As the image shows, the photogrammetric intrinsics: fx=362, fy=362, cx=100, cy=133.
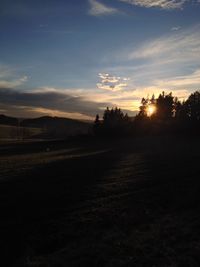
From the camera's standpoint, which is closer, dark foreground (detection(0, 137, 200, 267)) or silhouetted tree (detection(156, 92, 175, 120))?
dark foreground (detection(0, 137, 200, 267))

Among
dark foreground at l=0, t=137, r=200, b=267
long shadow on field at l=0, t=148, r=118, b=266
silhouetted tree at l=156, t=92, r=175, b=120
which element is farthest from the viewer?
silhouetted tree at l=156, t=92, r=175, b=120

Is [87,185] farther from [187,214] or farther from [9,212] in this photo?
[187,214]

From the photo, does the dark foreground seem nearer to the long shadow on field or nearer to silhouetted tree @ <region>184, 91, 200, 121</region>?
the long shadow on field

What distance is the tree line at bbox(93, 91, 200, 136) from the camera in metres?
110

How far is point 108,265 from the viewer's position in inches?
399

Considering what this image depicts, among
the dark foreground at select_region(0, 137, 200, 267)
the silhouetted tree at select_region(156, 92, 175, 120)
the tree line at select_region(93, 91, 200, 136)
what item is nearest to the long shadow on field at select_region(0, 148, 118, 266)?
the dark foreground at select_region(0, 137, 200, 267)

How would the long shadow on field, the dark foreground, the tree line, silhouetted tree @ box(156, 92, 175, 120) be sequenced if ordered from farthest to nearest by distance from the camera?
1. silhouetted tree @ box(156, 92, 175, 120)
2. the tree line
3. the long shadow on field
4. the dark foreground

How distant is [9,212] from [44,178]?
1432 centimetres

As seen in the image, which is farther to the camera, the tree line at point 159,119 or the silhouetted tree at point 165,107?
the silhouetted tree at point 165,107

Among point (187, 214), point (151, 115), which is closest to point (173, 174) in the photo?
point (187, 214)

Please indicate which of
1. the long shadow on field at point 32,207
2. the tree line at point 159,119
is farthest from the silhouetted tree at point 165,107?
the long shadow on field at point 32,207

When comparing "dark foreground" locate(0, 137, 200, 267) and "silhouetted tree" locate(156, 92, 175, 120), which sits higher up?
"silhouetted tree" locate(156, 92, 175, 120)

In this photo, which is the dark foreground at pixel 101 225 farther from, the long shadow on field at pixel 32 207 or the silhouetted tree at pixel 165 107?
the silhouetted tree at pixel 165 107

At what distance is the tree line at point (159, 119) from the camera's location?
110 metres
